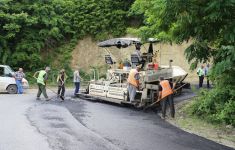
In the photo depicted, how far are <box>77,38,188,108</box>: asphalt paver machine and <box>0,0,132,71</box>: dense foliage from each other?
11926 millimetres

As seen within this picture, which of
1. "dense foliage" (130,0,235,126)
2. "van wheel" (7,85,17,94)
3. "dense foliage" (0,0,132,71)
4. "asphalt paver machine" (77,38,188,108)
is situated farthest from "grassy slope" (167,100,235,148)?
"dense foliage" (0,0,132,71)

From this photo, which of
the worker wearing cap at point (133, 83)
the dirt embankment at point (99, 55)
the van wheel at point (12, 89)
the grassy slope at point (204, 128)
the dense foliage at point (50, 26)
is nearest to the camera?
the grassy slope at point (204, 128)

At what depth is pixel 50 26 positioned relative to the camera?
109 feet

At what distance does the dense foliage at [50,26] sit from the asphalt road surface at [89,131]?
15.9m

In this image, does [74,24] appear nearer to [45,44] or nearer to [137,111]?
[45,44]

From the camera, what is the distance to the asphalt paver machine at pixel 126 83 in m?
17.8

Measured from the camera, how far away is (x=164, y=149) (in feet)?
31.4

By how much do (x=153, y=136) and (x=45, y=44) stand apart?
999 inches

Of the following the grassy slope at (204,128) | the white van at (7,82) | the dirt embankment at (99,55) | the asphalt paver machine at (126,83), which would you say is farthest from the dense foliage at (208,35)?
the dirt embankment at (99,55)

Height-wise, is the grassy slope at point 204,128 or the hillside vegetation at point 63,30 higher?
the hillside vegetation at point 63,30

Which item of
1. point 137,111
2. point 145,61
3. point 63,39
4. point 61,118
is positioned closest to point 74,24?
point 63,39

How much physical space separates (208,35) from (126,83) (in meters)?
7.40

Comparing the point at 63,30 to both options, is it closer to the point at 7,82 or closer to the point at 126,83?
the point at 7,82

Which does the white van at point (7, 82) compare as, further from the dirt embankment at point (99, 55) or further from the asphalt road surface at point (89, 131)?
the dirt embankment at point (99, 55)
